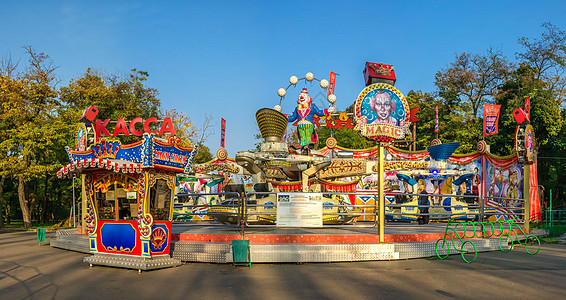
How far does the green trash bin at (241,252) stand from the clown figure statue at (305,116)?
1473 cm

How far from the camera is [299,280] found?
9.45m

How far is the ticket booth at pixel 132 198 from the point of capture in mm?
10883

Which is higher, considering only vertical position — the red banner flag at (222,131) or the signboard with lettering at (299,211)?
the red banner flag at (222,131)

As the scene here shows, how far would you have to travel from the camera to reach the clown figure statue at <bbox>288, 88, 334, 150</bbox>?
82.8ft

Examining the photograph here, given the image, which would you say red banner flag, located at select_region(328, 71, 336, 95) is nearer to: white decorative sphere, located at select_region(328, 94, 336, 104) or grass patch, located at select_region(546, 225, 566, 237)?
white decorative sphere, located at select_region(328, 94, 336, 104)

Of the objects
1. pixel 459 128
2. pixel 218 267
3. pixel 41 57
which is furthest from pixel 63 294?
pixel 459 128

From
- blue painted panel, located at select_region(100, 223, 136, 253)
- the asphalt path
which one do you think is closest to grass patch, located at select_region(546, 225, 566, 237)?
the asphalt path

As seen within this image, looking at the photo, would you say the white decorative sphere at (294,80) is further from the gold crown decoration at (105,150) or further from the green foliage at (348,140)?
the green foliage at (348,140)

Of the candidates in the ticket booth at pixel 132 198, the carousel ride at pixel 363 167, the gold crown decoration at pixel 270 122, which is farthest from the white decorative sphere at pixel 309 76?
the ticket booth at pixel 132 198

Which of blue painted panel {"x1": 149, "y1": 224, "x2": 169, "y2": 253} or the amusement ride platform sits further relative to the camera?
the amusement ride platform

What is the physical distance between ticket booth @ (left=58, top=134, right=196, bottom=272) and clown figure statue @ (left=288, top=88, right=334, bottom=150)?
13.8m

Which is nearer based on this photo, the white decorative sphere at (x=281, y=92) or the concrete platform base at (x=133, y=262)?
the concrete platform base at (x=133, y=262)

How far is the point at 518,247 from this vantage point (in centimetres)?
1588

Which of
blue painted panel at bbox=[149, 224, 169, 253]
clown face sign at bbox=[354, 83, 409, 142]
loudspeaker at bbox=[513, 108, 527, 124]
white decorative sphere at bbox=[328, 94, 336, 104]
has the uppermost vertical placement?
white decorative sphere at bbox=[328, 94, 336, 104]
